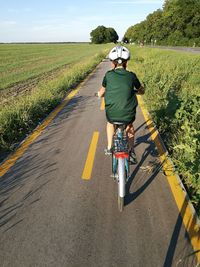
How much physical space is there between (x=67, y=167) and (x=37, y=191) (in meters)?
1.04

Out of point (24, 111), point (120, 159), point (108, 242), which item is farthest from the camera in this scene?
point (24, 111)

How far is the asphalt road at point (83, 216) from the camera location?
3324 mm

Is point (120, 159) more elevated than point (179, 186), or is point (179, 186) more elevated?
point (120, 159)

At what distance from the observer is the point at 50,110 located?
34.2 feet

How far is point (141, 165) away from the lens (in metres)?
5.80

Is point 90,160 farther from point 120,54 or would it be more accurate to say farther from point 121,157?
point 120,54

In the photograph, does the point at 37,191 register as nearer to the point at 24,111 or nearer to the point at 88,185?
the point at 88,185

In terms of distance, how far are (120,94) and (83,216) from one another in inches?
71.0

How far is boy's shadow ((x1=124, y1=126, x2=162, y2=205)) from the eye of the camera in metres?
4.64

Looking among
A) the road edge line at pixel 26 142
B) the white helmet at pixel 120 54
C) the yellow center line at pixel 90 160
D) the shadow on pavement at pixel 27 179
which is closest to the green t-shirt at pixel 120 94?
the white helmet at pixel 120 54

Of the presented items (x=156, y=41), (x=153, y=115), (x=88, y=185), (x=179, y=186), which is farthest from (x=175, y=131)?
(x=156, y=41)

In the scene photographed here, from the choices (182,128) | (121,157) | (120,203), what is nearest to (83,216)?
(120,203)

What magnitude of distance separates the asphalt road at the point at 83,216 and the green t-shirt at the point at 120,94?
126cm

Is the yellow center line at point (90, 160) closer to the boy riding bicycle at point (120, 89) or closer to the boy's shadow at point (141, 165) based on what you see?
the boy's shadow at point (141, 165)
